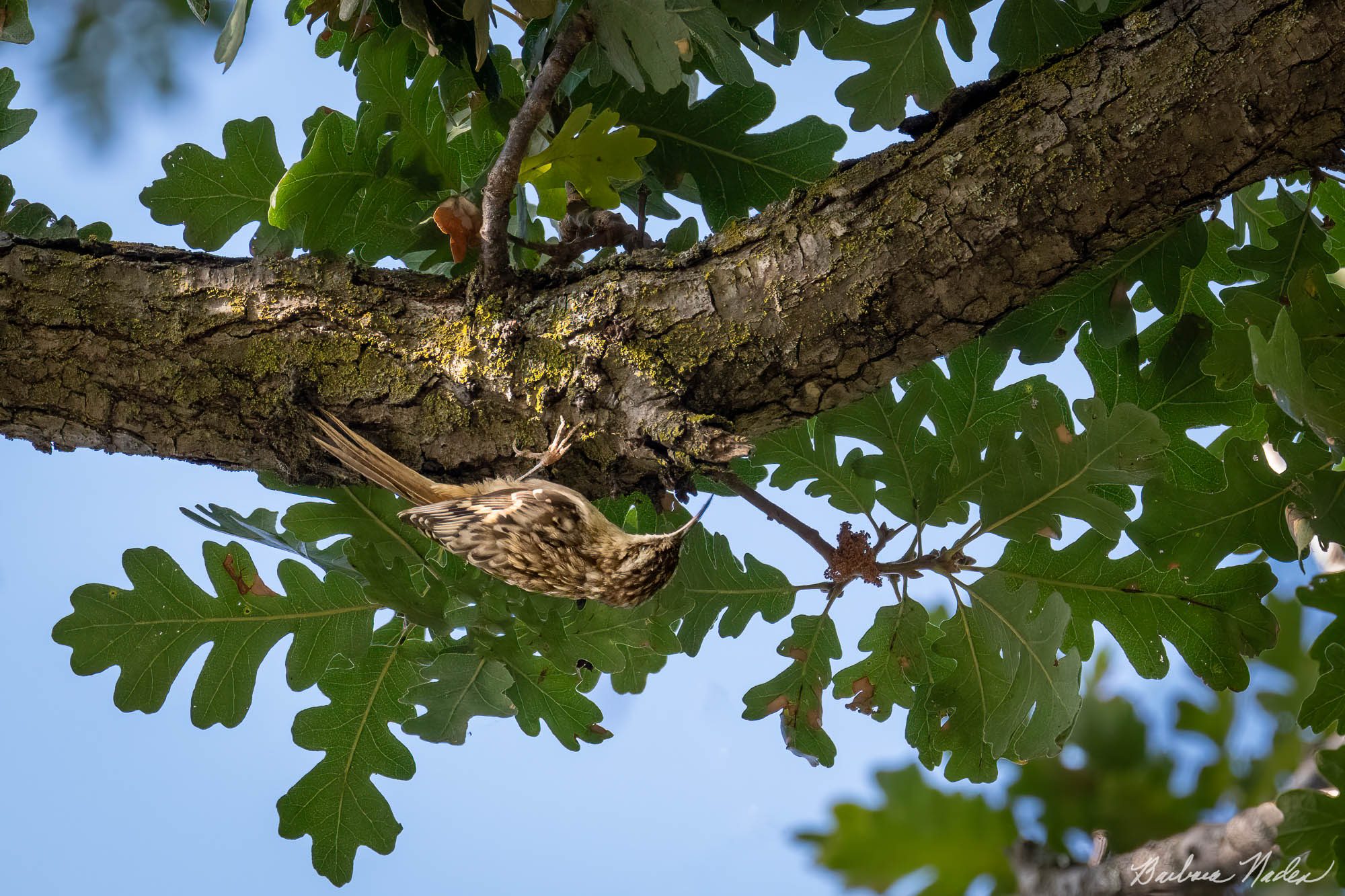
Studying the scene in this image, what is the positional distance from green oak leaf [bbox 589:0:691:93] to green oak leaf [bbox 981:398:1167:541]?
118 cm

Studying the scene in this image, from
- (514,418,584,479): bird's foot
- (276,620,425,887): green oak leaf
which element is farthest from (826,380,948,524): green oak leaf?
(276,620,425,887): green oak leaf

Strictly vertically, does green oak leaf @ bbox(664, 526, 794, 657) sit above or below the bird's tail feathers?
below

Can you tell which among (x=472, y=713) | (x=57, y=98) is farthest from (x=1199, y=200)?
(x=57, y=98)

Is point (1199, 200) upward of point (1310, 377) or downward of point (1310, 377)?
upward

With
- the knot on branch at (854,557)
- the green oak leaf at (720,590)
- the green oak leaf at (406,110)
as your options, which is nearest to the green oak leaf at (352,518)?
the green oak leaf at (720,590)

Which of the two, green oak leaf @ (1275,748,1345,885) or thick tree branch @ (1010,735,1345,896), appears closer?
thick tree branch @ (1010,735,1345,896)

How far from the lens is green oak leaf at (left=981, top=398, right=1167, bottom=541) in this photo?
243 cm

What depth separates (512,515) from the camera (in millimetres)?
2338

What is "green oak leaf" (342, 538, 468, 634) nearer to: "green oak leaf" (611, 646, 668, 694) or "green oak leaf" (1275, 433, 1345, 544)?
"green oak leaf" (611, 646, 668, 694)

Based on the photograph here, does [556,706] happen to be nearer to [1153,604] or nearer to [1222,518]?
[1153,604]

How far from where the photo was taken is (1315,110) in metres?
1.93

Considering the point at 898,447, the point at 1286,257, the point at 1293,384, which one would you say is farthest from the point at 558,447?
the point at 1286,257

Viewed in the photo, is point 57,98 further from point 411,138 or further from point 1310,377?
point 1310,377

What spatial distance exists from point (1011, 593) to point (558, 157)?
1.56 meters
